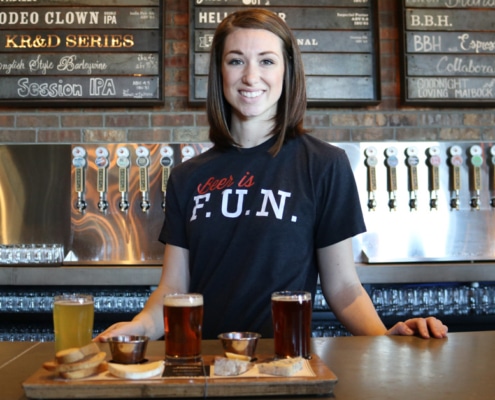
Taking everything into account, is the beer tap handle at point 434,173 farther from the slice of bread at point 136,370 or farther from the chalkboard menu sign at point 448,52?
the slice of bread at point 136,370

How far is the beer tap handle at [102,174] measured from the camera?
3.57m

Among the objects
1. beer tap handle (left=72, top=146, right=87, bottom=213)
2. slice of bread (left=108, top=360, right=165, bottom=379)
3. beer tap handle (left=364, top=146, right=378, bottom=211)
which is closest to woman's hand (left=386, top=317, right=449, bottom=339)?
slice of bread (left=108, top=360, right=165, bottom=379)

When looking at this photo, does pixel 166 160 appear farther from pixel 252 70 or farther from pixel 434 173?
pixel 252 70

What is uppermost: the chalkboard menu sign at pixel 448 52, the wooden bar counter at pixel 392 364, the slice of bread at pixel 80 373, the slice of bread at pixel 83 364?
the chalkboard menu sign at pixel 448 52

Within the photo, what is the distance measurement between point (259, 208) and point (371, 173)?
2.13 metres

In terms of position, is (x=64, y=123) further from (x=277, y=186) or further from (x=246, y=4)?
(x=277, y=186)

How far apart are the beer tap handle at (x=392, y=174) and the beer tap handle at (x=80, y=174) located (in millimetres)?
1707

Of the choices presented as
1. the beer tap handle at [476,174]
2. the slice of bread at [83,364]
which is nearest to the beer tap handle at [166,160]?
the beer tap handle at [476,174]

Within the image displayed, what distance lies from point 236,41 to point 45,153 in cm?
229

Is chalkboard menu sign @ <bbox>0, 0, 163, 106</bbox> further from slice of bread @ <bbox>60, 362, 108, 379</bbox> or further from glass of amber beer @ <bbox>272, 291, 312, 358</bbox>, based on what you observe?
slice of bread @ <bbox>60, 362, 108, 379</bbox>

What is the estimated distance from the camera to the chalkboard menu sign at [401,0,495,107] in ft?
12.3

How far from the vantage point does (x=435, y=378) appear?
1.02 meters

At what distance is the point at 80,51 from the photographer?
3.67 m

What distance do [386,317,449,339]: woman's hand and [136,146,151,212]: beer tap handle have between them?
→ 2.30 metres
